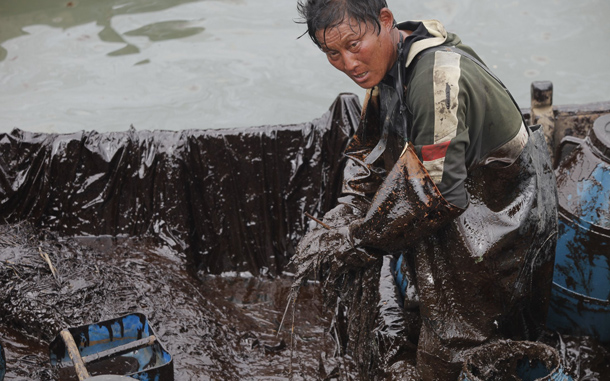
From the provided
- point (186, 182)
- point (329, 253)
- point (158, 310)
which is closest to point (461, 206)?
point (329, 253)

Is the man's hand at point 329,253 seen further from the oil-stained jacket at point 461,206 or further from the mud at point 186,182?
the mud at point 186,182

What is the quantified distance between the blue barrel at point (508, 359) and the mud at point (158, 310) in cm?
121

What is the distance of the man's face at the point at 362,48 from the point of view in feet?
7.84

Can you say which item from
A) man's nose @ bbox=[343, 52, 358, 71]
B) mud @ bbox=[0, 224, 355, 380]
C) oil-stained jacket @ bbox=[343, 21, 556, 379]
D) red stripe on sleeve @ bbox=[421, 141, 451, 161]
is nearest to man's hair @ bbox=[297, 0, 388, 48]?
man's nose @ bbox=[343, 52, 358, 71]

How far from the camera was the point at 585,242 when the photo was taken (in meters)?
3.40

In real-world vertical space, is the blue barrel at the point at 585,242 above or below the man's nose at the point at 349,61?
below

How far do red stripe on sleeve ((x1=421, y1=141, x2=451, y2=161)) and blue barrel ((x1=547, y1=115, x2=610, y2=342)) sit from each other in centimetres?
149

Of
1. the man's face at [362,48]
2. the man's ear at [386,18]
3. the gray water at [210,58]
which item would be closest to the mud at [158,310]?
the man's face at [362,48]

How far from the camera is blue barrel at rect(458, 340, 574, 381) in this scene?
101 inches

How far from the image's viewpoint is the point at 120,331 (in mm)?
3697

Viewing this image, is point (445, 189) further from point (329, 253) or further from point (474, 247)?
point (329, 253)

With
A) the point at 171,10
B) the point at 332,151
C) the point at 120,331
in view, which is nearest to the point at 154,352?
the point at 120,331

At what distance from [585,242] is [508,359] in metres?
1.09

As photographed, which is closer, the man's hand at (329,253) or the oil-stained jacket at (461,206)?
the oil-stained jacket at (461,206)
